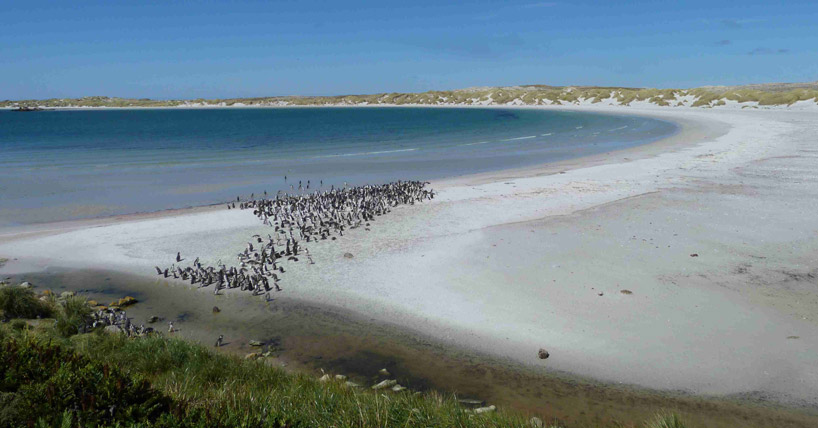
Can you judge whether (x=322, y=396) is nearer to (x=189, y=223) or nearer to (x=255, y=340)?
(x=255, y=340)

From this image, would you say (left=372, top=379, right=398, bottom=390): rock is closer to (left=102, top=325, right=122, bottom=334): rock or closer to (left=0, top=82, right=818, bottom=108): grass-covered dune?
(left=102, top=325, right=122, bottom=334): rock

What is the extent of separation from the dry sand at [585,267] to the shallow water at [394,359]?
0.87 ft

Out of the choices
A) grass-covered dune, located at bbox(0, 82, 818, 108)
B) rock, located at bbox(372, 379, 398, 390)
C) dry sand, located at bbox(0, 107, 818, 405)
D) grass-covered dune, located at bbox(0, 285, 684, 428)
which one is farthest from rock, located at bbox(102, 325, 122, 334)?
grass-covered dune, located at bbox(0, 82, 818, 108)

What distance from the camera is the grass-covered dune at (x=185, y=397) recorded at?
3.47m

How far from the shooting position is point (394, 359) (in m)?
6.33

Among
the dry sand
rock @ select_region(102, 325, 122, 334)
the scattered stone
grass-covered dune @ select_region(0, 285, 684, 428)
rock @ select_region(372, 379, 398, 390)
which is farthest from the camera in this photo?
the scattered stone

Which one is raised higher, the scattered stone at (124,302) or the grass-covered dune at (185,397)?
the grass-covered dune at (185,397)

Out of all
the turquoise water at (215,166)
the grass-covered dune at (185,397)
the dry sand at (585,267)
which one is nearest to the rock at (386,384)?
the grass-covered dune at (185,397)

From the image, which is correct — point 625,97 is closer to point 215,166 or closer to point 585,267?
point 215,166

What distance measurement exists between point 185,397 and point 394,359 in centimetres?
271

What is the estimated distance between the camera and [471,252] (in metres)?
10.0

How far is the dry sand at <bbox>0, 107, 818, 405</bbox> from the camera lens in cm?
620

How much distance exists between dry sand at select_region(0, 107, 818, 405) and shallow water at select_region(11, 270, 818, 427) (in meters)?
0.26

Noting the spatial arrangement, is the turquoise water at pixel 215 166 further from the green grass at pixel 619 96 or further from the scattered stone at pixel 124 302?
the green grass at pixel 619 96
